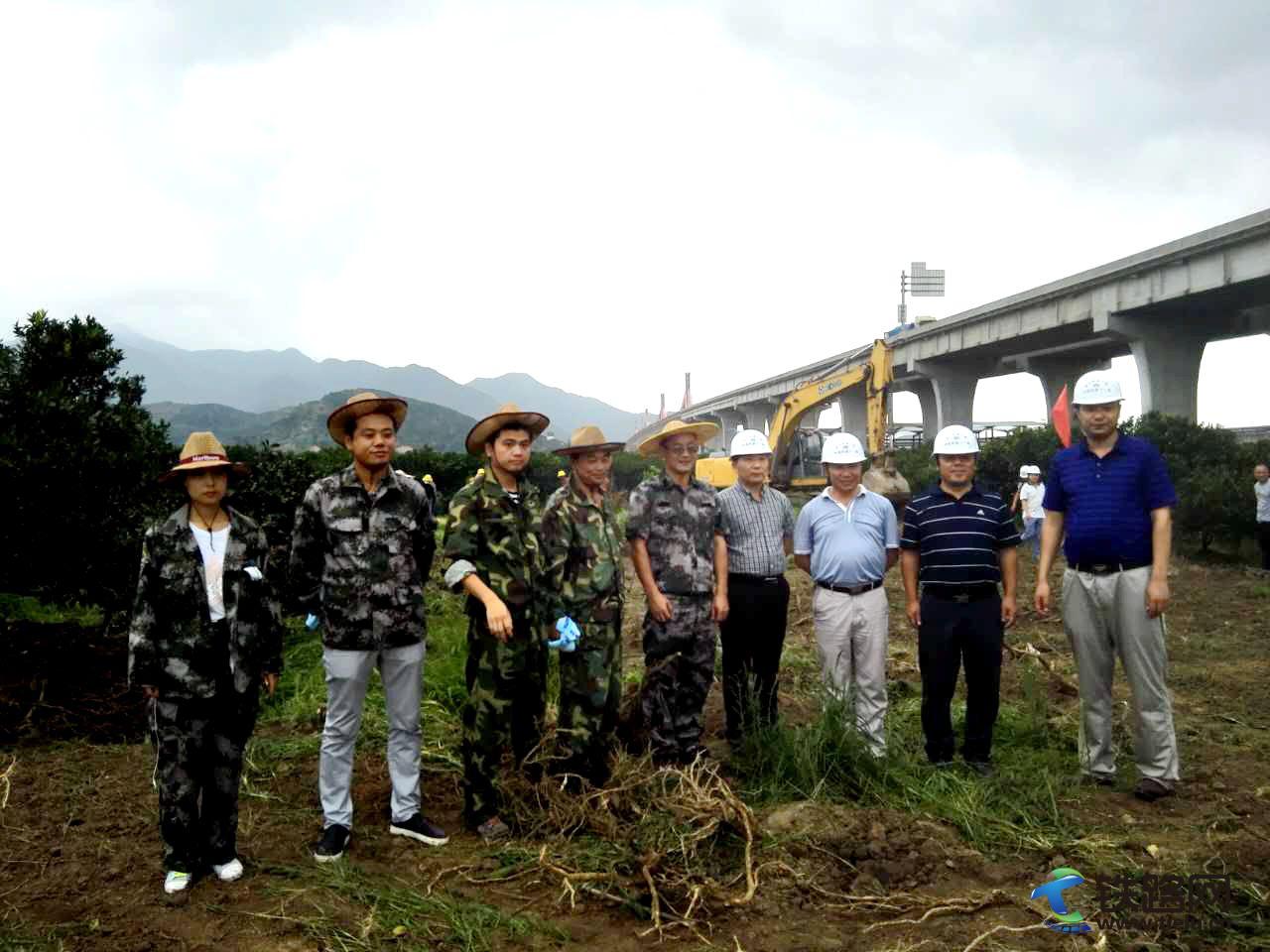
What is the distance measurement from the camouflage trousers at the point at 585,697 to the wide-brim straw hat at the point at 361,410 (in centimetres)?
120

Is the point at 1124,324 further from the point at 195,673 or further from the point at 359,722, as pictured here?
the point at 195,673

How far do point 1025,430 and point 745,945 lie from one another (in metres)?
16.7

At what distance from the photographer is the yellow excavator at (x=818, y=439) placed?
15.2m

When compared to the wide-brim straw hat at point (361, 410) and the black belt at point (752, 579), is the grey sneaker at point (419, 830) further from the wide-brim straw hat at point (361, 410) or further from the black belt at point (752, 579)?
the black belt at point (752, 579)

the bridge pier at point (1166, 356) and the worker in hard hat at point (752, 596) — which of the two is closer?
the worker in hard hat at point (752, 596)

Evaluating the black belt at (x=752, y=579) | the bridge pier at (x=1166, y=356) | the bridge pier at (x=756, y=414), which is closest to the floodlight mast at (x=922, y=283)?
the bridge pier at (x=756, y=414)

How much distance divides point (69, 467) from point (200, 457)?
2595 millimetres

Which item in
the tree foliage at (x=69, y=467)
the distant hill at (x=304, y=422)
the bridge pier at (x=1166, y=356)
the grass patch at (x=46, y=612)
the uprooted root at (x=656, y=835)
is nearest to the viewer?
the uprooted root at (x=656, y=835)

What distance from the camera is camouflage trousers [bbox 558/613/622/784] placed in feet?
12.5

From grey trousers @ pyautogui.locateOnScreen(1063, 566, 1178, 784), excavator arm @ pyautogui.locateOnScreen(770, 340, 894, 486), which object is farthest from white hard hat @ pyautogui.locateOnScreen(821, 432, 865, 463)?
excavator arm @ pyautogui.locateOnScreen(770, 340, 894, 486)

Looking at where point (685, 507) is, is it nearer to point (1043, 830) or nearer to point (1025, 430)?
point (1043, 830)

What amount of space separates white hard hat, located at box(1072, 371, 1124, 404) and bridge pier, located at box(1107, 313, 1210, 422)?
18.2 meters

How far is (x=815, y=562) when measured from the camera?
4.54m

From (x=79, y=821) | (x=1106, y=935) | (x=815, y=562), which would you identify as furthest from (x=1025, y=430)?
(x=79, y=821)
